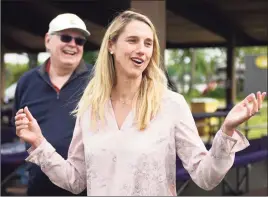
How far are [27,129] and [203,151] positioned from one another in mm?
663

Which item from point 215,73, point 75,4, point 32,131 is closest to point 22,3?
point 75,4

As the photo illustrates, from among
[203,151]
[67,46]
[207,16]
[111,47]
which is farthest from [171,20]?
[203,151]

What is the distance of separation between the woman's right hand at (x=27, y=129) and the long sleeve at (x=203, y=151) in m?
0.53

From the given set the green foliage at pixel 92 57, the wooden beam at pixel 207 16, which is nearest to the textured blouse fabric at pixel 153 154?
the green foliage at pixel 92 57

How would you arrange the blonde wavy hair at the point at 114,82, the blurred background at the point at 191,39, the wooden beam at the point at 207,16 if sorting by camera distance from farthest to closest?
1. the wooden beam at the point at 207,16
2. the blurred background at the point at 191,39
3. the blonde wavy hair at the point at 114,82

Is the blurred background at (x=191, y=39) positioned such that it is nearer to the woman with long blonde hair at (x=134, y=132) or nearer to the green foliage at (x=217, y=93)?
the woman with long blonde hair at (x=134, y=132)

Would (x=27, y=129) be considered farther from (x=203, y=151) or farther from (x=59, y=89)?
(x=59, y=89)

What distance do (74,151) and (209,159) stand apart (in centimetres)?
54

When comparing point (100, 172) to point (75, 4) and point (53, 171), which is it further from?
point (75, 4)

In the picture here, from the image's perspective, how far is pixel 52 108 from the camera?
2.72 meters

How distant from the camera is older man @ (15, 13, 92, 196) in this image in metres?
2.68

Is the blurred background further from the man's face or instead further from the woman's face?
→ the woman's face

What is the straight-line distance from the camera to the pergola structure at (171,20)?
8.78 m

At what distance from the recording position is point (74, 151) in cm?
194
